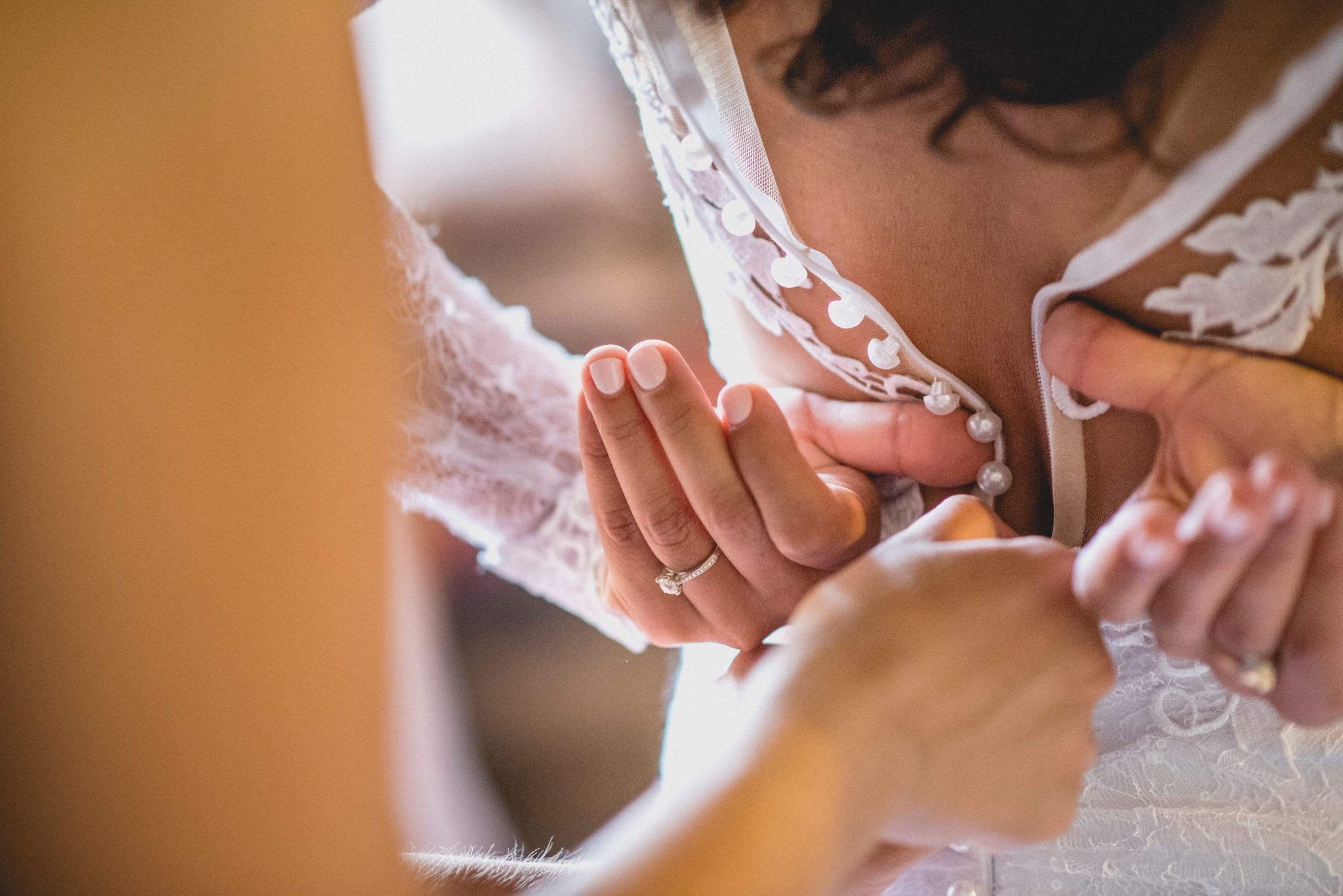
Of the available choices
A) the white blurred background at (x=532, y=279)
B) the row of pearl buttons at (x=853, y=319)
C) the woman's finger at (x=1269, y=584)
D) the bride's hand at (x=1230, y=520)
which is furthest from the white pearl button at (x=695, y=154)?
the white blurred background at (x=532, y=279)

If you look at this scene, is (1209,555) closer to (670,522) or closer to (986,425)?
(986,425)

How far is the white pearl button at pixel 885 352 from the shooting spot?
51 cm

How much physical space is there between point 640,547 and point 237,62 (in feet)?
1.43

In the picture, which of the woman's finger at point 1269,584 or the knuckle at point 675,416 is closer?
the woman's finger at point 1269,584

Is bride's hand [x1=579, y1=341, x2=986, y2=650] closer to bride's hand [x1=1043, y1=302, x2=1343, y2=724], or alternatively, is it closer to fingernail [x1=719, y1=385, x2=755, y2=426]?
fingernail [x1=719, y1=385, x2=755, y2=426]

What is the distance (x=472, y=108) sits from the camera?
1.56 metres

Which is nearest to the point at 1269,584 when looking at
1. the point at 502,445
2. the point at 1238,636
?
the point at 1238,636

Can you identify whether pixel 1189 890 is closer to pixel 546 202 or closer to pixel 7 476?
pixel 7 476

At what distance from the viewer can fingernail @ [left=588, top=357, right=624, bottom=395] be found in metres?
0.52

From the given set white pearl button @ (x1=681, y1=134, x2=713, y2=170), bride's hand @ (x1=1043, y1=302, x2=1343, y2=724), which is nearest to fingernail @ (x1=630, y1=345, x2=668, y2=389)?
white pearl button @ (x1=681, y1=134, x2=713, y2=170)

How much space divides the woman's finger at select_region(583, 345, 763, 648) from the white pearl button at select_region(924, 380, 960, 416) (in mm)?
155

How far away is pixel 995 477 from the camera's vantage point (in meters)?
0.53

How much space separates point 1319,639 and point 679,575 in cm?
36

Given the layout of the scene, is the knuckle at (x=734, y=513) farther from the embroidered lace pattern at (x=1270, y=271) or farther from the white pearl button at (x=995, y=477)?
the embroidered lace pattern at (x=1270, y=271)
